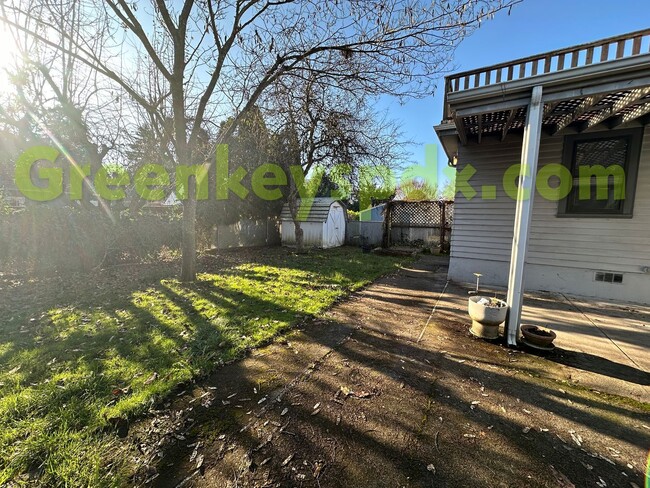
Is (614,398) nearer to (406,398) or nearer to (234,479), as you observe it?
(406,398)

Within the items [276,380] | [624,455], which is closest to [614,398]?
[624,455]

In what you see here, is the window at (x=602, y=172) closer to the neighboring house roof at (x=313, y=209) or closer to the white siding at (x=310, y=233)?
the neighboring house roof at (x=313, y=209)

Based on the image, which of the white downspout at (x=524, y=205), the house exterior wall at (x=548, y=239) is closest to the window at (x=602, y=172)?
the house exterior wall at (x=548, y=239)

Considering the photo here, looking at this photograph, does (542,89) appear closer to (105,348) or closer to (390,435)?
(390,435)

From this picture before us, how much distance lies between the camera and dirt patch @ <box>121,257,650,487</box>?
5.41 feet

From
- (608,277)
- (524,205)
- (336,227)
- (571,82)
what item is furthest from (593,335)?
(336,227)

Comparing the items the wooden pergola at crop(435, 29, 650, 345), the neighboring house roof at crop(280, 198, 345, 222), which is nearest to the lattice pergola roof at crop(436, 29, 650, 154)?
the wooden pergola at crop(435, 29, 650, 345)

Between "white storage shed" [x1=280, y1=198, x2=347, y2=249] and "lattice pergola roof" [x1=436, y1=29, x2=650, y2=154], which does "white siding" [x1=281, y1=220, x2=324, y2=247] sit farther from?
"lattice pergola roof" [x1=436, y1=29, x2=650, y2=154]

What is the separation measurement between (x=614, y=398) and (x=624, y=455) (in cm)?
81

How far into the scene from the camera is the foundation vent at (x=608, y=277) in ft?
16.3

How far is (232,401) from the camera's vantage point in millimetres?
2301

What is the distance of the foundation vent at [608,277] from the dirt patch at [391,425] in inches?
134

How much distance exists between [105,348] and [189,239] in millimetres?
3424

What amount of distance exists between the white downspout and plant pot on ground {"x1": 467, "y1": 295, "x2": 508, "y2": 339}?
0.39 ft
